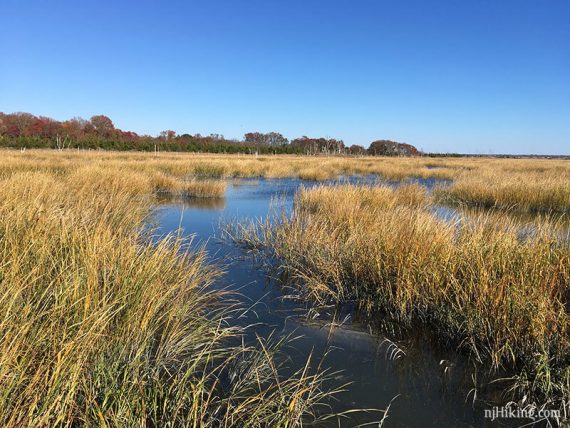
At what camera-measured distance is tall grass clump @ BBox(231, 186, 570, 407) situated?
267 cm

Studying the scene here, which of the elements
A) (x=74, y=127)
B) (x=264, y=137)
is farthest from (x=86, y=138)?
(x=264, y=137)

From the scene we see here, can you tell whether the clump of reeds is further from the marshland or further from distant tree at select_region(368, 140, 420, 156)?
distant tree at select_region(368, 140, 420, 156)

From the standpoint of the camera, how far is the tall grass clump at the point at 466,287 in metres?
2.67

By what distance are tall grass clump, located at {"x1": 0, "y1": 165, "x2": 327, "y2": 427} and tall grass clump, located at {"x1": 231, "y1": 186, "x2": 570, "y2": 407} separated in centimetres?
152

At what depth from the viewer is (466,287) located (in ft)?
10.5

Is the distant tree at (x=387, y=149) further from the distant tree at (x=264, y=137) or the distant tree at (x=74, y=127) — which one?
the distant tree at (x=74, y=127)

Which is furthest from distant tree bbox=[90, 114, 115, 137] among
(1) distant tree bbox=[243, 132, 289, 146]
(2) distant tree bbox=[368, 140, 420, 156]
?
(2) distant tree bbox=[368, 140, 420, 156]

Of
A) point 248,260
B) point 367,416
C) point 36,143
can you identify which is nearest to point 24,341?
point 367,416

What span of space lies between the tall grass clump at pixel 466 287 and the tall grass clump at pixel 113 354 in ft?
4.98

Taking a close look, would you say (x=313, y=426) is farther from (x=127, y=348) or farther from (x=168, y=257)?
(x=168, y=257)

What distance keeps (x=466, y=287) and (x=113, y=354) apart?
9.65ft

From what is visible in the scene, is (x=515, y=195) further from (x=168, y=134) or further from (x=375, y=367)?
(x=168, y=134)

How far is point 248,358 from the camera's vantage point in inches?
113

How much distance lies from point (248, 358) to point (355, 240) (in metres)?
2.60
